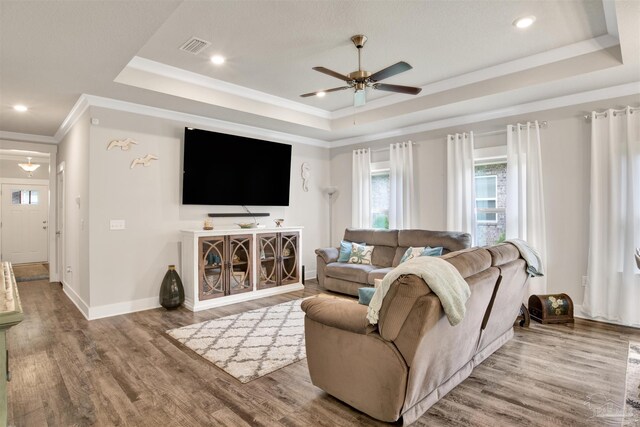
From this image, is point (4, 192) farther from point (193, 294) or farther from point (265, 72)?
point (265, 72)

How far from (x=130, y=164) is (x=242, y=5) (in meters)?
2.73

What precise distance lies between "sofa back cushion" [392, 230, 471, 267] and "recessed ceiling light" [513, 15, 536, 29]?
8.41 feet

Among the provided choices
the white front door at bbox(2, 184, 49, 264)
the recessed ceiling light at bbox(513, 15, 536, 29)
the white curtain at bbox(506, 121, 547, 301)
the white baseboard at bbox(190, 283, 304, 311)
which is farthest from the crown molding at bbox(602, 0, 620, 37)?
the white front door at bbox(2, 184, 49, 264)

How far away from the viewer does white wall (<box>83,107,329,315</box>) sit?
4.32m

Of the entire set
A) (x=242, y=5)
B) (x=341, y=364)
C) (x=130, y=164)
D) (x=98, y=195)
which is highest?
(x=242, y=5)

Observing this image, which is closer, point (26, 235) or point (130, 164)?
point (130, 164)

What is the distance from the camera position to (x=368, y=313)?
2031 mm

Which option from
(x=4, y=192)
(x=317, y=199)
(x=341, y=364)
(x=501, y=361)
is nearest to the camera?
(x=341, y=364)

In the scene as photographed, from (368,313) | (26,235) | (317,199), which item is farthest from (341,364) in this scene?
(26,235)

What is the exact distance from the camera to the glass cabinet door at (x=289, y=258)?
18.5 feet

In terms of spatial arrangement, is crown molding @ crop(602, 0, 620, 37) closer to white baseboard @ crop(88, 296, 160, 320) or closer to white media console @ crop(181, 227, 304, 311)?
white media console @ crop(181, 227, 304, 311)

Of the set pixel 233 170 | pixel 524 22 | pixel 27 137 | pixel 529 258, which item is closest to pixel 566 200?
pixel 529 258

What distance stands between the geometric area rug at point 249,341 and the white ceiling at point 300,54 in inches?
106

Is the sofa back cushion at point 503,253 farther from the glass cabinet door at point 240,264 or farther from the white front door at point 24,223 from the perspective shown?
the white front door at point 24,223
